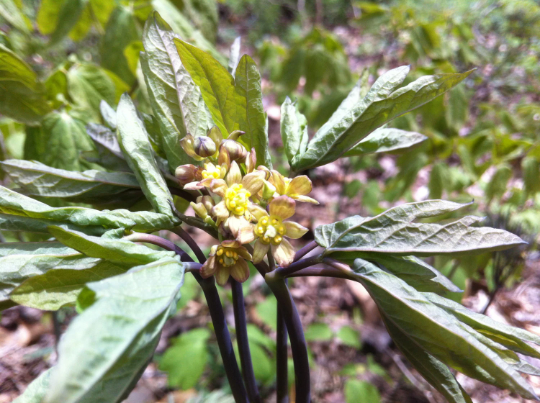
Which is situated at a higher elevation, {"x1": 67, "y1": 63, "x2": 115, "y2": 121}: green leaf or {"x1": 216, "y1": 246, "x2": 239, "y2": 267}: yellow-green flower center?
{"x1": 67, "y1": 63, "x2": 115, "y2": 121}: green leaf

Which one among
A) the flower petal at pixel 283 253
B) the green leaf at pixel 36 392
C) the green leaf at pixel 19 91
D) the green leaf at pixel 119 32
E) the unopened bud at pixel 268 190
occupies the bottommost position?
the green leaf at pixel 36 392

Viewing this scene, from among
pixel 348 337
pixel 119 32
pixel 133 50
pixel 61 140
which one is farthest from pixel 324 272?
pixel 348 337

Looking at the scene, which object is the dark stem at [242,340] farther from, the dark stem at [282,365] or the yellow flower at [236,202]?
the yellow flower at [236,202]

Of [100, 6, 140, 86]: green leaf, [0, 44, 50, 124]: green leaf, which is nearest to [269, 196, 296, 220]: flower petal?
[0, 44, 50, 124]: green leaf

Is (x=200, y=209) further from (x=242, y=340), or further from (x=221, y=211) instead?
(x=242, y=340)

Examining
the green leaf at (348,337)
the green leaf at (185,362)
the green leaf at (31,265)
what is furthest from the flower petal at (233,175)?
the green leaf at (348,337)

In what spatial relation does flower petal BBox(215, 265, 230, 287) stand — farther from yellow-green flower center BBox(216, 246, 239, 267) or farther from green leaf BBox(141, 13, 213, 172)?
green leaf BBox(141, 13, 213, 172)

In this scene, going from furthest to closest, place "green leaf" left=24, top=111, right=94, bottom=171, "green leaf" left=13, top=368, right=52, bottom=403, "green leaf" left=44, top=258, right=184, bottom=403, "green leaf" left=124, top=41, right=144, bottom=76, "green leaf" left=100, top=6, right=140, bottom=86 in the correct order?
1. "green leaf" left=100, top=6, right=140, bottom=86
2. "green leaf" left=124, top=41, right=144, bottom=76
3. "green leaf" left=24, top=111, right=94, bottom=171
4. "green leaf" left=13, top=368, right=52, bottom=403
5. "green leaf" left=44, top=258, right=184, bottom=403
